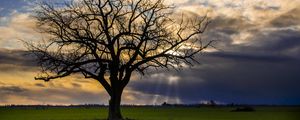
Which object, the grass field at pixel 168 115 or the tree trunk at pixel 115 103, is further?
the grass field at pixel 168 115

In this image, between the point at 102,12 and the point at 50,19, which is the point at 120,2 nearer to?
the point at 102,12

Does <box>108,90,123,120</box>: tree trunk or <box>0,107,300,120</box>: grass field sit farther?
<box>0,107,300,120</box>: grass field

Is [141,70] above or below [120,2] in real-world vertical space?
below

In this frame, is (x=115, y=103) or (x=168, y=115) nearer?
(x=115, y=103)

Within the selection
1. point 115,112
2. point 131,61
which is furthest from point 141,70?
point 115,112

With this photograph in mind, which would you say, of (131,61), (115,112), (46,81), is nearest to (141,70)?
(131,61)

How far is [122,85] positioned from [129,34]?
5.68 meters

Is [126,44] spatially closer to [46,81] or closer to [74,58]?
[74,58]

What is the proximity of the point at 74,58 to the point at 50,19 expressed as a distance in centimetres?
547

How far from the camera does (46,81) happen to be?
202 ft

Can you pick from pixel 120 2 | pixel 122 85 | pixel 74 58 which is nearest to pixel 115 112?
pixel 122 85

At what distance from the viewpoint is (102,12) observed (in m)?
62.0

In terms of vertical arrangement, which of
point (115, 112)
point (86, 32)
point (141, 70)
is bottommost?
point (115, 112)

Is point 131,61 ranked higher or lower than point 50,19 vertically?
lower
